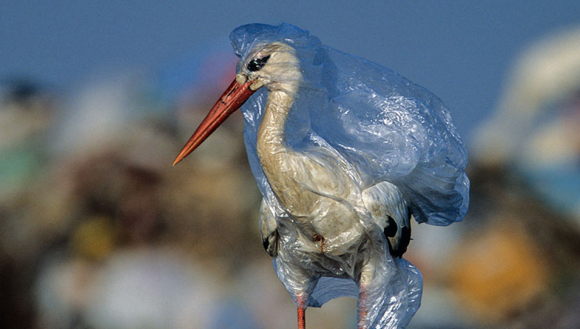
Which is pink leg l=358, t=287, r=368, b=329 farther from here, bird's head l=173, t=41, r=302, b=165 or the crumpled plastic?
bird's head l=173, t=41, r=302, b=165

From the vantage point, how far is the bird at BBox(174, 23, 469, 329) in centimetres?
185

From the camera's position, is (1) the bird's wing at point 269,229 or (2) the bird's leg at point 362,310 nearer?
(2) the bird's leg at point 362,310

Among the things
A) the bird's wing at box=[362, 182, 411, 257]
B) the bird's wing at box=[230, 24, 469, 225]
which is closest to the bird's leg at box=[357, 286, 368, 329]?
the bird's wing at box=[362, 182, 411, 257]

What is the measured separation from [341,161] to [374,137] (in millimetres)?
124

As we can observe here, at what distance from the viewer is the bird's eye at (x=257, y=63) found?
1.88 m

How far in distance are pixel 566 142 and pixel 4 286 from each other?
9.61 feet

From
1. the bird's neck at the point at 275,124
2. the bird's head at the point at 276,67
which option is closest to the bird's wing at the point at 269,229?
the bird's neck at the point at 275,124

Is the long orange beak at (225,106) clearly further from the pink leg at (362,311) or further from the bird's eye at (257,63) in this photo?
the pink leg at (362,311)

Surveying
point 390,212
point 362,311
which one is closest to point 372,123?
point 390,212

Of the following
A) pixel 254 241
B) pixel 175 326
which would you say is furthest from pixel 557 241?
pixel 175 326

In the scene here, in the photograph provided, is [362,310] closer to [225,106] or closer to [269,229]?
[269,229]

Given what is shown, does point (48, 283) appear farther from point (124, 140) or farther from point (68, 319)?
point (124, 140)

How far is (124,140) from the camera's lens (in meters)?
3.80

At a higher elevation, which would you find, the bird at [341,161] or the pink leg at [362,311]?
the bird at [341,161]
